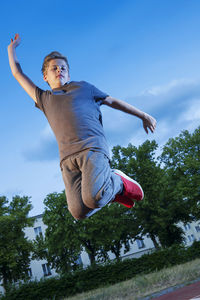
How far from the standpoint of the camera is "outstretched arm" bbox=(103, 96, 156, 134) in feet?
10.9

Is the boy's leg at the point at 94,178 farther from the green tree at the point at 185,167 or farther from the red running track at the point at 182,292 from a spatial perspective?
the green tree at the point at 185,167

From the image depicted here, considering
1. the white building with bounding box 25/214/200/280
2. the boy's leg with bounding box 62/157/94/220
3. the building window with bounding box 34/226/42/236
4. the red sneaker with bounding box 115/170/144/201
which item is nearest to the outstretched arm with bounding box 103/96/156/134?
the red sneaker with bounding box 115/170/144/201

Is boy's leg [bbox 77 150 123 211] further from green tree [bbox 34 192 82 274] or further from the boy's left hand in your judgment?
green tree [bbox 34 192 82 274]

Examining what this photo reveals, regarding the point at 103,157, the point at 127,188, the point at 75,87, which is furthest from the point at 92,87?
the point at 127,188

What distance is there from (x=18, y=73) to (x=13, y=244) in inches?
1021

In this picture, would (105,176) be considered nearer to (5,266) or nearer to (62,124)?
(62,124)

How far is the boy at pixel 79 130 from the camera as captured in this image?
9.37 ft

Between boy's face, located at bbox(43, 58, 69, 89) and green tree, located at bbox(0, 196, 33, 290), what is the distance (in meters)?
25.1

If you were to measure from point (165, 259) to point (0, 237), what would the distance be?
1482cm

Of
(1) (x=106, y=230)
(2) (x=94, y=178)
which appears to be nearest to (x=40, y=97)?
(2) (x=94, y=178)

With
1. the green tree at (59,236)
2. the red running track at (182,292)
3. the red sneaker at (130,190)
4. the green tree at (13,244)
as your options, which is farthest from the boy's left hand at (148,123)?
the green tree at (13,244)

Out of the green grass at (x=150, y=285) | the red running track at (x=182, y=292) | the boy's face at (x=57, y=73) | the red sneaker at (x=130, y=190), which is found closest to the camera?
the boy's face at (x=57, y=73)

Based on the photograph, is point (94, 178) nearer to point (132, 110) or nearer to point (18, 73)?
point (132, 110)

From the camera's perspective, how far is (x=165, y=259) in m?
21.0
